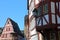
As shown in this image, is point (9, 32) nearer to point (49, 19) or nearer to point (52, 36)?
point (52, 36)

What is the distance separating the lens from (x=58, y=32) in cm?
2212

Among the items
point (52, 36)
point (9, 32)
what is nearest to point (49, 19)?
point (52, 36)

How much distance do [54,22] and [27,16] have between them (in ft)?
32.6

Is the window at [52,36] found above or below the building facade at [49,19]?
below

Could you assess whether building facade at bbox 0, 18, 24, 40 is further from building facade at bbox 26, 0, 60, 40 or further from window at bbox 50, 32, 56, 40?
window at bbox 50, 32, 56, 40

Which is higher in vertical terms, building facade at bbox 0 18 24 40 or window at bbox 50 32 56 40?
window at bbox 50 32 56 40

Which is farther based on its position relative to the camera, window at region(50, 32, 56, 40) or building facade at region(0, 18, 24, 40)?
building facade at region(0, 18, 24, 40)

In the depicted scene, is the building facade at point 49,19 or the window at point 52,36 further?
the window at point 52,36

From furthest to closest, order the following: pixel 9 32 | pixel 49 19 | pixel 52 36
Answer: pixel 9 32, pixel 52 36, pixel 49 19

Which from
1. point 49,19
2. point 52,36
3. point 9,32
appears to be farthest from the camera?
point 9,32

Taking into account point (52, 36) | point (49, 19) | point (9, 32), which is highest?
point (49, 19)

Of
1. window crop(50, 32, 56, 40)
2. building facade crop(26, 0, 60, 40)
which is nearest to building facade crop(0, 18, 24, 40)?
building facade crop(26, 0, 60, 40)

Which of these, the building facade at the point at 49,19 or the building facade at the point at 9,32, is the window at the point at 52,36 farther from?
the building facade at the point at 9,32

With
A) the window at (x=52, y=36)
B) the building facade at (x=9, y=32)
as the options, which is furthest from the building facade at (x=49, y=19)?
the building facade at (x=9, y=32)
